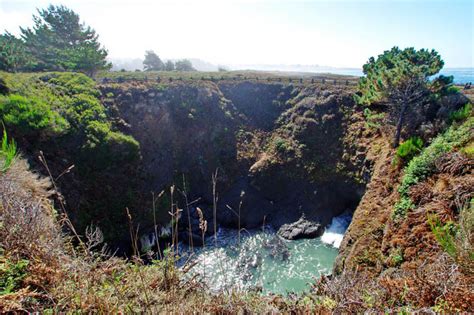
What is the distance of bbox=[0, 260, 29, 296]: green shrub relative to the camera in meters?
2.63

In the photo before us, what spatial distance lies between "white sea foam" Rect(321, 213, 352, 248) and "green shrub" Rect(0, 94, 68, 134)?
19412 mm

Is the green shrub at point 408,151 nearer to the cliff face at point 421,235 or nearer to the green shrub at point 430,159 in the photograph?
the cliff face at point 421,235

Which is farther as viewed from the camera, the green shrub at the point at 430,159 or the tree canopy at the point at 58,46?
the tree canopy at the point at 58,46

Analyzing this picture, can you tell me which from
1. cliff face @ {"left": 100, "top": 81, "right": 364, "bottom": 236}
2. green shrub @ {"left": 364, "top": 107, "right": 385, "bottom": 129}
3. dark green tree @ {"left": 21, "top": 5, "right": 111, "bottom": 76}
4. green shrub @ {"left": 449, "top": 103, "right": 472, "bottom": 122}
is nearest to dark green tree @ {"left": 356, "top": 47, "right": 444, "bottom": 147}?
green shrub @ {"left": 364, "top": 107, "right": 385, "bottom": 129}

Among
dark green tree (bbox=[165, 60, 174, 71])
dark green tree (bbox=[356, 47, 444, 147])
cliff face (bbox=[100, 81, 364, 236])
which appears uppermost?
dark green tree (bbox=[165, 60, 174, 71])

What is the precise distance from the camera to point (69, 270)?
3.05 m

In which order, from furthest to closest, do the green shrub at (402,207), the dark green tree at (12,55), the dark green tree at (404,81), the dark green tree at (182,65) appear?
the dark green tree at (182,65), the dark green tree at (12,55), the dark green tree at (404,81), the green shrub at (402,207)

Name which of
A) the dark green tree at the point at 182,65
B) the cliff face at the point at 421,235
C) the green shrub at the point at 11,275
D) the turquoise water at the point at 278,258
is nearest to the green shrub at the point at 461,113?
the cliff face at the point at 421,235

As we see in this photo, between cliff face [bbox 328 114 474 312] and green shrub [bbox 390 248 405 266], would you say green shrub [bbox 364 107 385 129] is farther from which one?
green shrub [bbox 390 248 405 266]

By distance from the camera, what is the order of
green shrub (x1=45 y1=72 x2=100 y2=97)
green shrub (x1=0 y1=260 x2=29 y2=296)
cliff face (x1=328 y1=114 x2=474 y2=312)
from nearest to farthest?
1. green shrub (x1=0 y1=260 x2=29 y2=296)
2. cliff face (x1=328 y1=114 x2=474 y2=312)
3. green shrub (x1=45 y1=72 x2=100 y2=97)

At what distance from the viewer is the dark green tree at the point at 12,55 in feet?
73.5

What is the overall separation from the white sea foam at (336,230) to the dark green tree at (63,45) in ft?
98.1

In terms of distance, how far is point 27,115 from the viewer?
1427 cm

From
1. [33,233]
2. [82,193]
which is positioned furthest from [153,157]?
[33,233]
